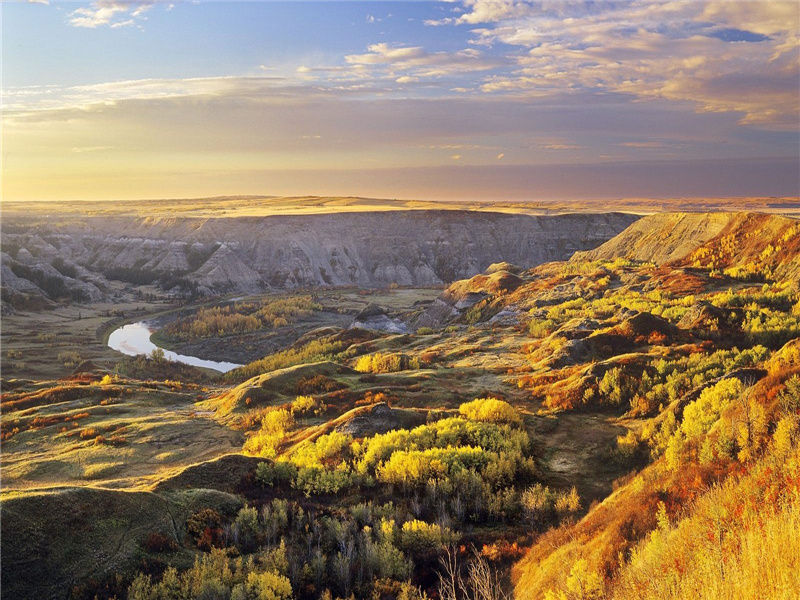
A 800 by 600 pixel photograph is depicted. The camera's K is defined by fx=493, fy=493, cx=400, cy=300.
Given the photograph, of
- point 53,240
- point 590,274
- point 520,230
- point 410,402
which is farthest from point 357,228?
point 410,402

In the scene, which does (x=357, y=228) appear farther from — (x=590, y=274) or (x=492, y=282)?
(x=590, y=274)

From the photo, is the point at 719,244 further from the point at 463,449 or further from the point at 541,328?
the point at 463,449

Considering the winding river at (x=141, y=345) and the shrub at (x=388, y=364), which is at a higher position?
the shrub at (x=388, y=364)

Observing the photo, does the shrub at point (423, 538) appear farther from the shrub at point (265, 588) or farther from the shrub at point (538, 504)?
the shrub at point (265, 588)

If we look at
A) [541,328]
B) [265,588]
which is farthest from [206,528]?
[541,328]

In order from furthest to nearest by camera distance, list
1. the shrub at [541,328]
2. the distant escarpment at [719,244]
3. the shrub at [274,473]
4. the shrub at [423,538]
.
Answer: the distant escarpment at [719,244]
the shrub at [541,328]
the shrub at [274,473]
the shrub at [423,538]

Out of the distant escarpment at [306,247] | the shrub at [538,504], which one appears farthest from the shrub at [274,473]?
the distant escarpment at [306,247]

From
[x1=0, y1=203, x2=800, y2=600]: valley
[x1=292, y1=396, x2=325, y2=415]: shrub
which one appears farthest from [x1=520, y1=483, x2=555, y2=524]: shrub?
[x1=292, y1=396, x2=325, y2=415]: shrub

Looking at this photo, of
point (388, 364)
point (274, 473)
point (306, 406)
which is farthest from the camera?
point (388, 364)
